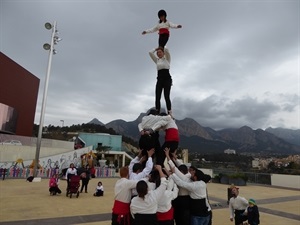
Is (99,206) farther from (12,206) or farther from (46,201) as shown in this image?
(12,206)

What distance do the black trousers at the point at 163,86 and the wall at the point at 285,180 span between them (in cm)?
2020

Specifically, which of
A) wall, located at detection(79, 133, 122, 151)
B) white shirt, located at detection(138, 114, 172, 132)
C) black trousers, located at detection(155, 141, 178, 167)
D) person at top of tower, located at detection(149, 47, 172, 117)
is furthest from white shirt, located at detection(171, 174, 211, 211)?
wall, located at detection(79, 133, 122, 151)

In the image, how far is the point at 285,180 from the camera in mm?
20781

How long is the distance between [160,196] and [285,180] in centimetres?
2201

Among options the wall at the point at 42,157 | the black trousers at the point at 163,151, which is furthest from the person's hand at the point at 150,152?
the wall at the point at 42,157

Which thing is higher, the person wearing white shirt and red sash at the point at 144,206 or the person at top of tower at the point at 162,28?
the person at top of tower at the point at 162,28

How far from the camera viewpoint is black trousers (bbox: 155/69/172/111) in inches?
202

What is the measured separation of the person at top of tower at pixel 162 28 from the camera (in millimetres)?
5094

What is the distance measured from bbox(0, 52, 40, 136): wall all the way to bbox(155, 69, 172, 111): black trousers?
28.7 m

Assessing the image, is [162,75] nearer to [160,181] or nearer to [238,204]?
[160,181]

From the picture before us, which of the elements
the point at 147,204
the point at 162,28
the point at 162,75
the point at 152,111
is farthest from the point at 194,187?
the point at 162,28

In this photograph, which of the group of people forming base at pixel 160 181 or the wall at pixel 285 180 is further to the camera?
the wall at pixel 285 180

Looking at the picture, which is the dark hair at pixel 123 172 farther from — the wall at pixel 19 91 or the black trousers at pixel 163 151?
the wall at pixel 19 91

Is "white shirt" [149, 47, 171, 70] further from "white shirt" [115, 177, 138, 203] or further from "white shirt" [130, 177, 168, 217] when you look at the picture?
"white shirt" [130, 177, 168, 217]
